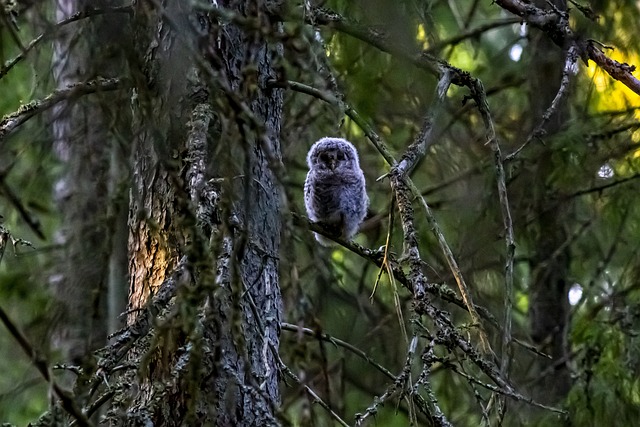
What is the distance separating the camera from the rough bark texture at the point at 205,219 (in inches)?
61.8

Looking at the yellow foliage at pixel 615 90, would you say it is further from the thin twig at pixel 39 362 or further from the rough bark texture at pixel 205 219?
the thin twig at pixel 39 362

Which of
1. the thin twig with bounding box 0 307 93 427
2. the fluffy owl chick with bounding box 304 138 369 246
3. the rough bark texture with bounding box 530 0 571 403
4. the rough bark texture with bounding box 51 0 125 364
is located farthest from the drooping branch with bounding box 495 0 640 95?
the thin twig with bounding box 0 307 93 427

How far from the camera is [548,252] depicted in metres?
5.30

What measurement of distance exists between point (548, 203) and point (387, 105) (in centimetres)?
105

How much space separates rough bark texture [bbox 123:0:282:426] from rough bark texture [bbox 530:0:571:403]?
227 centimetres

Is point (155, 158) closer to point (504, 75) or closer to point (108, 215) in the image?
point (108, 215)

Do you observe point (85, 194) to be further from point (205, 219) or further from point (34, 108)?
point (205, 219)

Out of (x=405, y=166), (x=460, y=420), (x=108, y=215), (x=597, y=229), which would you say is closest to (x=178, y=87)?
(x=108, y=215)

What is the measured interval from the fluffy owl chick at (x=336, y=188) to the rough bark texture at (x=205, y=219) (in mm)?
1674

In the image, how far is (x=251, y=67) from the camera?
156 centimetres

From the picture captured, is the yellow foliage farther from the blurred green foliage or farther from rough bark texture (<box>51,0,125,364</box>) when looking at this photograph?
rough bark texture (<box>51,0,125,364</box>)

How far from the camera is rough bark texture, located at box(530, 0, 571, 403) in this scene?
4809 mm

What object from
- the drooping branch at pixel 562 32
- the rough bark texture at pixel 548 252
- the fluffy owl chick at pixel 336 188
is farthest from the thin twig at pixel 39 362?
the rough bark texture at pixel 548 252

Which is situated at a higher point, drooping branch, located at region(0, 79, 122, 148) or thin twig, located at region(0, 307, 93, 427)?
drooping branch, located at region(0, 79, 122, 148)
